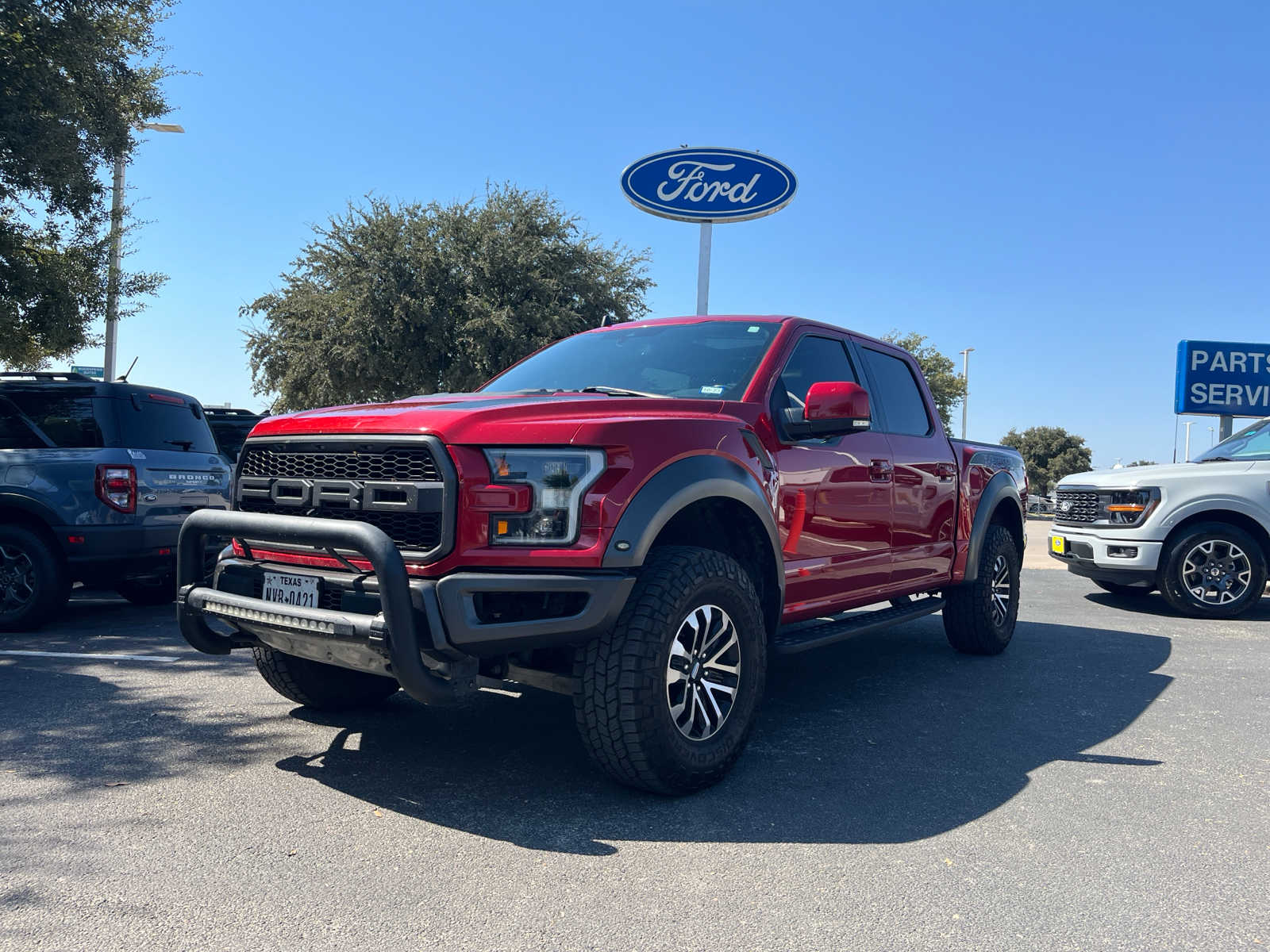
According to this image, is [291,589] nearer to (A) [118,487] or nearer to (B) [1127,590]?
(A) [118,487]

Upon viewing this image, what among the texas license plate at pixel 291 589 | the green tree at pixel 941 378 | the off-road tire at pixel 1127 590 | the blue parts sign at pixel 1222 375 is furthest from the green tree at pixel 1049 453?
the texas license plate at pixel 291 589

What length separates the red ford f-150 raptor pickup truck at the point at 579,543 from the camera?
330 centimetres

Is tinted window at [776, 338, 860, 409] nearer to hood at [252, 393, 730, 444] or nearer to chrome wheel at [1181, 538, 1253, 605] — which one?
hood at [252, 393, 730, 444]

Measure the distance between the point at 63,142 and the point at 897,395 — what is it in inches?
387

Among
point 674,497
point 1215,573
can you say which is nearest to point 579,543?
point 674,497

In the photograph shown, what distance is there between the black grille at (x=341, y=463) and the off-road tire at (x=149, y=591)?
15.5 feet

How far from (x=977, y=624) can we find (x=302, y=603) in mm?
4540

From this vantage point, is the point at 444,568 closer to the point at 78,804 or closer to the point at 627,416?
the point at 627,416

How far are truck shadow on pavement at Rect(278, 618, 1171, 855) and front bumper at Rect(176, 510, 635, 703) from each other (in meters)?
0.63

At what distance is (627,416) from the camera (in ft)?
11.8

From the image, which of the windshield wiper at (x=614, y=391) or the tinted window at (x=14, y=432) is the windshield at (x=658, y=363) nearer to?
the windshield wiper at (x=614, y=391)

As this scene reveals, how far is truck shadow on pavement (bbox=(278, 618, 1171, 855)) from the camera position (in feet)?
11.3

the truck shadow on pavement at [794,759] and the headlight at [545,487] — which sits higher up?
the headlight at [545,487]

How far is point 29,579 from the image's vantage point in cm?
695
